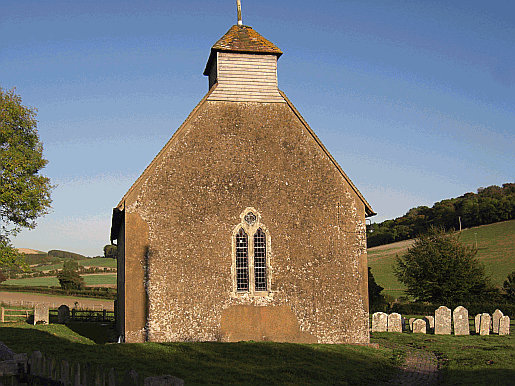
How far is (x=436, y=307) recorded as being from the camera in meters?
42.7

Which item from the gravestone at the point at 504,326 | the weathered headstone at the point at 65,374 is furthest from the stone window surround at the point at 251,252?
the gravestone at the point at 504,326

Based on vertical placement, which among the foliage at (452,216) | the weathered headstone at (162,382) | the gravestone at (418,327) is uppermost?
the foliage at (452,216)

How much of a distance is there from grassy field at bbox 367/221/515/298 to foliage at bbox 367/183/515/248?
371cm

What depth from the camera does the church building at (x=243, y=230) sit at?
1919cm

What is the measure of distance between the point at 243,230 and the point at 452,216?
10068 cm

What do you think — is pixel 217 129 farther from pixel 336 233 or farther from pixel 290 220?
pixel 336 233

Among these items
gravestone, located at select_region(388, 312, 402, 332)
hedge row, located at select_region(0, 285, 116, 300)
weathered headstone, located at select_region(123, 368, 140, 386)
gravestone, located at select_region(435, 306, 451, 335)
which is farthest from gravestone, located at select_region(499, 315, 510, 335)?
hedge row, located at select_region(0, 285, 116, 300)

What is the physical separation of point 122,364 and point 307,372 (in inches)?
213

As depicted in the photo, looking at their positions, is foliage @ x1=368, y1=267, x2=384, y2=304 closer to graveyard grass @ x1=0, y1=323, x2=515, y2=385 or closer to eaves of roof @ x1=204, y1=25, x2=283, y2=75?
graveyard grass @ x1=0, y1=323, x2=515, y2=385

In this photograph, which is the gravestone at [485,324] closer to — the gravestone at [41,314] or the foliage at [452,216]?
the gravestone at [41,314]

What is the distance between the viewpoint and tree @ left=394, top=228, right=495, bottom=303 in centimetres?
4353

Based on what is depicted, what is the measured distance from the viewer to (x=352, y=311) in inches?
807

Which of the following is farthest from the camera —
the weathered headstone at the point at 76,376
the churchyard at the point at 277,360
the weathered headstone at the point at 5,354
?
the churchyard at the point at 277,360

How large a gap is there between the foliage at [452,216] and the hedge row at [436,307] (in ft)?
188
